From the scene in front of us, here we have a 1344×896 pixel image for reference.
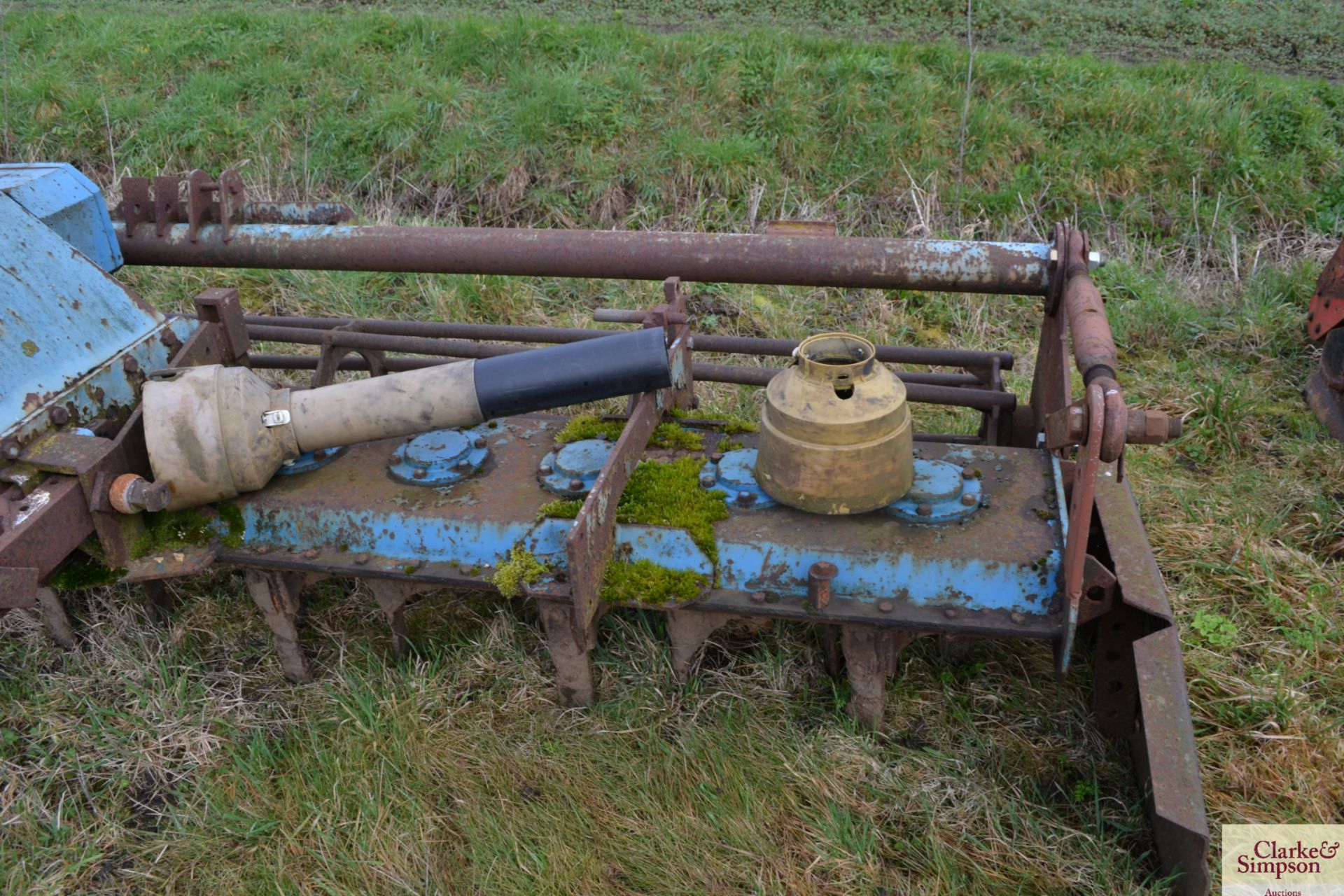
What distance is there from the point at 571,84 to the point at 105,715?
5.30 meters

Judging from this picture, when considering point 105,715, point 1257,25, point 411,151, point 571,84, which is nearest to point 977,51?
point 1257,25

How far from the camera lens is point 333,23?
834 centimetres

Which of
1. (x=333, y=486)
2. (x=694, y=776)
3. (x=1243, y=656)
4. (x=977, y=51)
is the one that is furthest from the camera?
(x=977, y=51)

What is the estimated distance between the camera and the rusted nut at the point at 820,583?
2.59 m

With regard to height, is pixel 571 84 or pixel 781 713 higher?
pixel 571 84

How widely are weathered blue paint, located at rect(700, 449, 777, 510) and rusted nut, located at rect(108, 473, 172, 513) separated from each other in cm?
150

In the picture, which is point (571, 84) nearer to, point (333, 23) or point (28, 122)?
point (333, 23)

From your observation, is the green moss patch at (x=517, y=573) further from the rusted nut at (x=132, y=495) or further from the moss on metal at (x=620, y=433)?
the rusted nut at (x=132, y=495)

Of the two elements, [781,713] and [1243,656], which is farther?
[1243,656]

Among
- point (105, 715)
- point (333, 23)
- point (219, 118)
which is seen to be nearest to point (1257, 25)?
point (333, 23)

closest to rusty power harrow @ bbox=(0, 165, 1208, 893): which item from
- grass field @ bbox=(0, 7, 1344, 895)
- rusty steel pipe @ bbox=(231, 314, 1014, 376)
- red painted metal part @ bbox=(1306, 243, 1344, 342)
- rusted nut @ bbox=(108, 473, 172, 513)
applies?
rusted nut @ bbox=(108, 473, 172, 513)

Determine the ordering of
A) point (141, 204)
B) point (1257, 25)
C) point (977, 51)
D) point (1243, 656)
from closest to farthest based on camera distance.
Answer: point (1243, 656) → point (141, 204) → point (977, 51) → point (1257, 25)

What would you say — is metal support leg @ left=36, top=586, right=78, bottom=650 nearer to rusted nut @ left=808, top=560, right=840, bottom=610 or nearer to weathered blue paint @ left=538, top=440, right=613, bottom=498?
weathered blue paint @ left=538, top=440, right=613, bottom=498

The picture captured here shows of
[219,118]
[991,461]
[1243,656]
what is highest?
[219,118]
